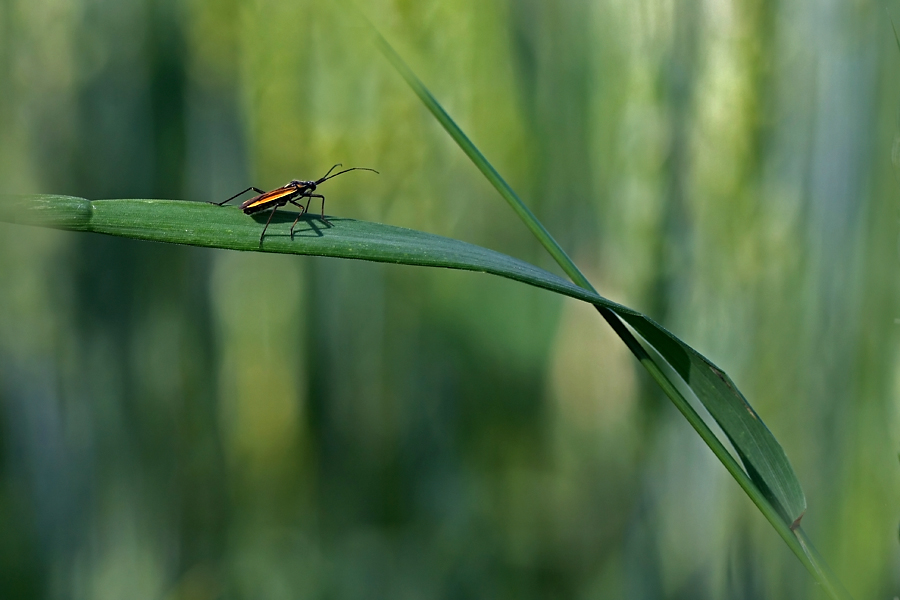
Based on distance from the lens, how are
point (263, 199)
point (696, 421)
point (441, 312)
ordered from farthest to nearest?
point (441, 312) < point (263, 199) < point (696, 421)

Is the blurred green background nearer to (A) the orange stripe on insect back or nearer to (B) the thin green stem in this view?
(A) the orange stripe on insect back

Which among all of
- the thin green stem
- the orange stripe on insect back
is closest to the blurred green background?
the orange stripe on insect back

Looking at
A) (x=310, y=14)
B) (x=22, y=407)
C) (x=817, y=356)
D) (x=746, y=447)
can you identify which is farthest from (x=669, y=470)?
(x=22, y=407)

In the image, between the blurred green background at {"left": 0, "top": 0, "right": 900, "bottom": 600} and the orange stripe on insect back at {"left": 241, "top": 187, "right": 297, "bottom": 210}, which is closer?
the orange stripe on insect back at {"left": 241, "top": 187, "right": 297, "bottom": 210}

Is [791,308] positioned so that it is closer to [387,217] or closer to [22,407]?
[387,217]

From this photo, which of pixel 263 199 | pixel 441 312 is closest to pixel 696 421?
pixel 263 199

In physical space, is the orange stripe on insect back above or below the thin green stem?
above

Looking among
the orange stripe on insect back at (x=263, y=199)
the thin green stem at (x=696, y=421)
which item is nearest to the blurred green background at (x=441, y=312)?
the orange stripe on insect back at (x=263, y=199)

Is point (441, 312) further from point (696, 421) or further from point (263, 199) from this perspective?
point (696, 421)

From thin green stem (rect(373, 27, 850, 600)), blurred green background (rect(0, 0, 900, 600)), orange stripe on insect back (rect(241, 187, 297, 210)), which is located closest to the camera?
thin green stem (rect(373, 27, 850, 600))
